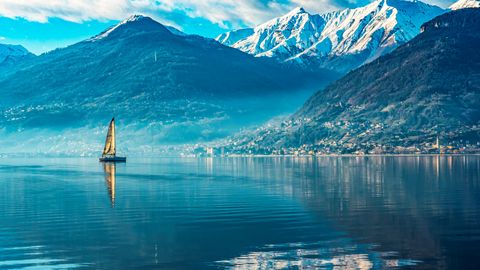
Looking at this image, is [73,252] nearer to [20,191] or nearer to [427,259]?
[427,259]

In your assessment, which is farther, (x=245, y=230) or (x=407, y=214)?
(x=407, y=214)

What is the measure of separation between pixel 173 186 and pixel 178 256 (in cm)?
8690

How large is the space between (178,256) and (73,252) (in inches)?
388

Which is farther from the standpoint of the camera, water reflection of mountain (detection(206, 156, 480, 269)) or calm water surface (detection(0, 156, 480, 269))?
water reflection of mountain (detection(206, 156, 480, 269))

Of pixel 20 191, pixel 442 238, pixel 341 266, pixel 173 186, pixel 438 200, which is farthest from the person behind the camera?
pixel 173 186

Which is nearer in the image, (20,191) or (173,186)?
(20,191)

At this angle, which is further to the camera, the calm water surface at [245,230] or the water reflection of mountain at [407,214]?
the water reflection of mountain at [407,214]

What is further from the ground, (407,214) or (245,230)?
(407,214)

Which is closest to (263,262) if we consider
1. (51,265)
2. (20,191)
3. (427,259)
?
(427,259)

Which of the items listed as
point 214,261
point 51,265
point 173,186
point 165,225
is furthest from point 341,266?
point 173,186

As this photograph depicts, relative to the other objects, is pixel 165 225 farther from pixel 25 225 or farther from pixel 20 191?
pixel 20 191

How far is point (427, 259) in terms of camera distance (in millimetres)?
53812

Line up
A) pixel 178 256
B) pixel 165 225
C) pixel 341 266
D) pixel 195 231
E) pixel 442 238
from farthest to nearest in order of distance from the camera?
pixel 165 225
pixel 195 231
pixel 442 238
pixel 178 256
pixel 341 266

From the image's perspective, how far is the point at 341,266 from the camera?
51625 millimetres
